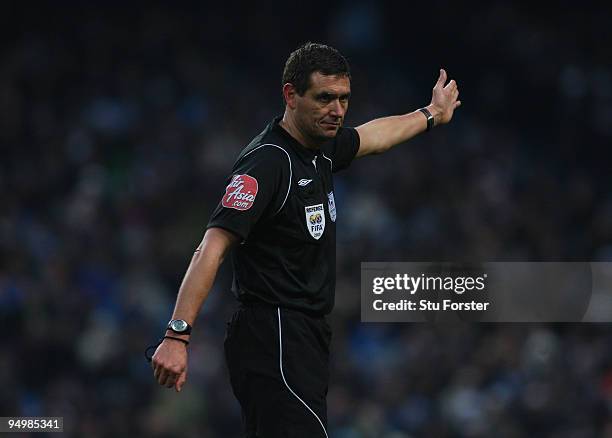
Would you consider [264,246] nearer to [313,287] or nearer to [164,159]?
[313,287]

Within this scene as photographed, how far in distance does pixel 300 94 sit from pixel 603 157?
7.36 meters

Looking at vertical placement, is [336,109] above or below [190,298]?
above

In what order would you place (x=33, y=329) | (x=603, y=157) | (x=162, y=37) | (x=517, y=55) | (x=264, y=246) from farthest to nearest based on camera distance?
1. (x=162, y=37)
2. (x=517, y=55)
3. (x=603, y=157)
4. (x=33, y=329)
5. (x=264, y=246)

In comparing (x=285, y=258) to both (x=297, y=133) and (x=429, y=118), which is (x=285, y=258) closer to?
(x=297, y=133)

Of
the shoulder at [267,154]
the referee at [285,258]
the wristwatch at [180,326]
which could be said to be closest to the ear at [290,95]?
the referee at [285,258]

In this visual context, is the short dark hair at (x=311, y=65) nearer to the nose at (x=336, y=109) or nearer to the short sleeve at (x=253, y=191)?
the nose at (x=336, y=109)

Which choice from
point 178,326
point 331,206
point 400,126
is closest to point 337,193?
point 400,126

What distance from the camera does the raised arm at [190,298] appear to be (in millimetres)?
3957

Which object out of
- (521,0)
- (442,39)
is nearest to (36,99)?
(442,39)

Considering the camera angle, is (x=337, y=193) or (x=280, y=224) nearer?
→ (x=280, y=224)

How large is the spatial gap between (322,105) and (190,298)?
939 millimetres

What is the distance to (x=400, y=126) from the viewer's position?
5.30 meters

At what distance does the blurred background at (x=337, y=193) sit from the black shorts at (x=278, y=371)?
14.5 feet

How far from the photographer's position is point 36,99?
12398 millimetres
